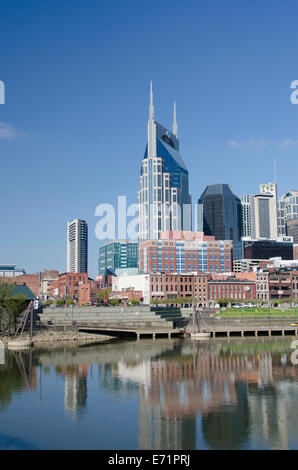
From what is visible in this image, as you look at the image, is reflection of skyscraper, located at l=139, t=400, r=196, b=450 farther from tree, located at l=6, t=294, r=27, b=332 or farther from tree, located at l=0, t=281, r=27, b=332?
tree, located at l=0, t=281, r=27, b=332

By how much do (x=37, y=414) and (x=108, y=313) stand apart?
232ft

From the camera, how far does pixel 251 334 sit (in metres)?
121

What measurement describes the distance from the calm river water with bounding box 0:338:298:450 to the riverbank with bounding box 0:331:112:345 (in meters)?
13.6

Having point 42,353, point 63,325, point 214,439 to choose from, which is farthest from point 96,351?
point 214,439

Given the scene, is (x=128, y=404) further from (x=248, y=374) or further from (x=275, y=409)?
(x=248, y=374)

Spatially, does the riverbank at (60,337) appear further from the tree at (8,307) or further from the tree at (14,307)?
the tree at (14,307)

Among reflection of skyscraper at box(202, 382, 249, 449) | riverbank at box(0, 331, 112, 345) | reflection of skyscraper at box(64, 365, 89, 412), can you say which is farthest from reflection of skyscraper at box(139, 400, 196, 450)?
riverbank at box(0, 331, 112, 345)

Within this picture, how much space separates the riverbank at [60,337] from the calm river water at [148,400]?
13591 mm

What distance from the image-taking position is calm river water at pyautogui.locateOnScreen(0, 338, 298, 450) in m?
38.5

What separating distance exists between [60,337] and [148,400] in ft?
189

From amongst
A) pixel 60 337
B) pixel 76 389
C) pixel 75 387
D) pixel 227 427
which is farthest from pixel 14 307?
pixel 227 427

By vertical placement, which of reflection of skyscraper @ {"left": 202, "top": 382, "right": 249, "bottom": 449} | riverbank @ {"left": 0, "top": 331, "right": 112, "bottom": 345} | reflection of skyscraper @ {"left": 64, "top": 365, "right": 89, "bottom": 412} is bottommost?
reflection of skyscraper @ {"left": 64, "top": 365, "right": 89, "bottom": 412}

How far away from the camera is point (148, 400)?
5138cm

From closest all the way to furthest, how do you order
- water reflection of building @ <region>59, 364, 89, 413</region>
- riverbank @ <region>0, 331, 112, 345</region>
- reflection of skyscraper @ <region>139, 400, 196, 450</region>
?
reflection of skyscraper @ <region>139, 400, 196, 450</region>
water reflection of building @ <region>59, 364, 89, 413</region>
riverbank @ <region>0, 331, 112, 345</region>
